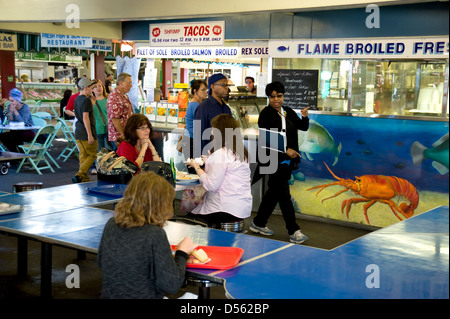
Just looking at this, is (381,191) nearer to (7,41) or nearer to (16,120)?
(16,120)

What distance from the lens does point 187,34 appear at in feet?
26.6

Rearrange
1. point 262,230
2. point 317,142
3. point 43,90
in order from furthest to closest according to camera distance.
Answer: point 43,90 < point 317,142 < point 262,230

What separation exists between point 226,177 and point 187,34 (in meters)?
4.01

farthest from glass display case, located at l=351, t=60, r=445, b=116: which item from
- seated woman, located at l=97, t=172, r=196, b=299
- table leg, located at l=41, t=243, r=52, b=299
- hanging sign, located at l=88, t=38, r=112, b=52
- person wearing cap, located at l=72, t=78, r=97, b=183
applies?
hanging sign, located at l=88, t=38, r=112, b=52

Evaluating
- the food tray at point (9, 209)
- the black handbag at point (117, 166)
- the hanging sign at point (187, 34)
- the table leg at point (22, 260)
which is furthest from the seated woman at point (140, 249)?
the hanging sign at point (187, 34)

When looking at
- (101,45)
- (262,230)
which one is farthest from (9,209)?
(101,45)

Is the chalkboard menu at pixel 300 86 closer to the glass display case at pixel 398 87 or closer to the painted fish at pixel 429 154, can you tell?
the glass display case at pixel 398 87

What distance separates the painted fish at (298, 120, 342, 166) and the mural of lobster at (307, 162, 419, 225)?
350 mm

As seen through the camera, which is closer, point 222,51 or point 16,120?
point 222,51

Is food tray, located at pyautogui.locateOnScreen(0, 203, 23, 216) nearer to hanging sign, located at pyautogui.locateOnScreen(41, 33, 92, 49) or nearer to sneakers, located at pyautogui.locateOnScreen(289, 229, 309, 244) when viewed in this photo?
sneakers, located at pyautogui.locateOnScreen(289, 229, 309, 244)

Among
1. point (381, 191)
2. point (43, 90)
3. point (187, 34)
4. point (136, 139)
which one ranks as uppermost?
point (187, 34)

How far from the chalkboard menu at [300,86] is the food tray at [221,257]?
4440 mm

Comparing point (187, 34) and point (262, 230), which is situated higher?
point (187, 34)

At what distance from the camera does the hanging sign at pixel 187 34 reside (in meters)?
7.70
